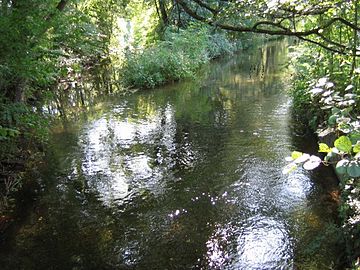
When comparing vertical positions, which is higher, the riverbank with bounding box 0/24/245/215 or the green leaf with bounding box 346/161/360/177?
the green leaf with bounding box 346/161/360/177

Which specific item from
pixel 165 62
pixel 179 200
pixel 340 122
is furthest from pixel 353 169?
pixel 165 62

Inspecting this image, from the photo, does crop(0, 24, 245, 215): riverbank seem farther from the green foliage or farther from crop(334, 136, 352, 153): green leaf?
crop(334, 136, 352, 153): green leaf

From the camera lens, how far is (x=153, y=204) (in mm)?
6234

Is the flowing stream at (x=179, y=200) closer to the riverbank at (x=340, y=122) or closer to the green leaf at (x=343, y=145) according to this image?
the riverbank at (x=340, y=122)

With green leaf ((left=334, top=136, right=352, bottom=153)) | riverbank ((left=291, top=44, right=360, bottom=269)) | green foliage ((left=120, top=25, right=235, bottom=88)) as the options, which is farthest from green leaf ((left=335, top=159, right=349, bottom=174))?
green foliage ((left=120, top=25, right=235, bottom=88))

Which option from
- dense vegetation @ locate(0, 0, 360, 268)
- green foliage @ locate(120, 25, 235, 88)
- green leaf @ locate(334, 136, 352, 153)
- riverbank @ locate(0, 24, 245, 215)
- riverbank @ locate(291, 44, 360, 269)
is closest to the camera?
green leaf @ locate(334, 136, 352, 153)

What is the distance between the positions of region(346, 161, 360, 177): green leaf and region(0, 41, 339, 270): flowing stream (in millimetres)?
2886

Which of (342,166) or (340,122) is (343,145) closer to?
(342,166)

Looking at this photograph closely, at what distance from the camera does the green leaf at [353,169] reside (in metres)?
1.92

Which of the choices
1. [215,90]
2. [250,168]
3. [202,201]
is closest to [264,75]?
[215,90]

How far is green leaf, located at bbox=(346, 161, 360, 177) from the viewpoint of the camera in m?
1.92

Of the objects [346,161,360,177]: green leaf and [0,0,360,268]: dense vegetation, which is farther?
[0,0,360,268]: dense vegetation

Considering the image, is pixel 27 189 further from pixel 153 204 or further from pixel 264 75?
pixel 264 75

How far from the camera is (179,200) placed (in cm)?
631
